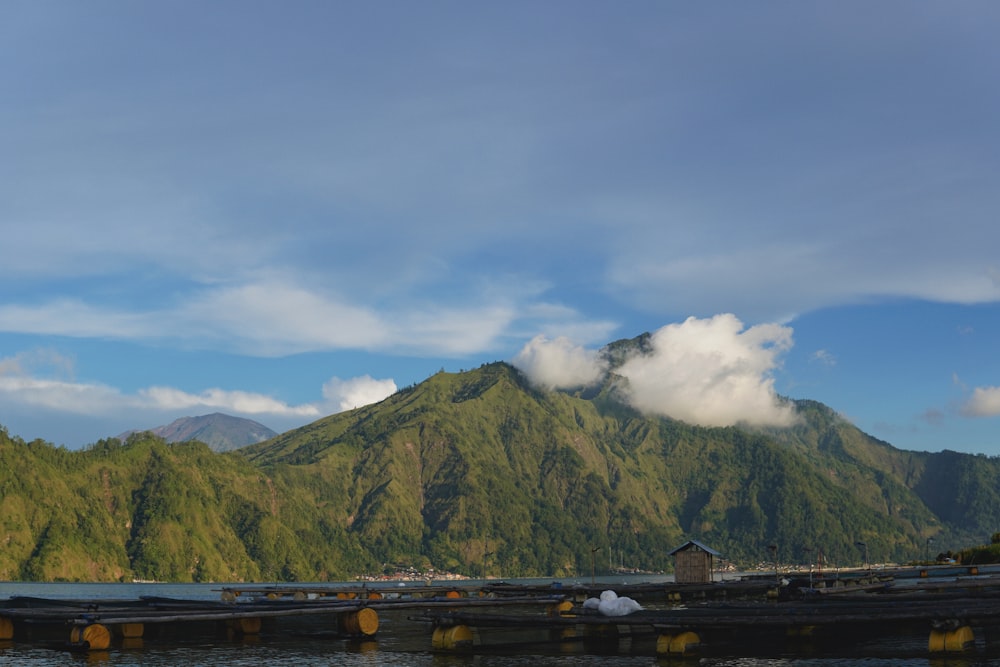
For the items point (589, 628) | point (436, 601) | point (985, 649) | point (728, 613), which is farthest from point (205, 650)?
point (985, 649)

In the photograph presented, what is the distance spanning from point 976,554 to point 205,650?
126596mm

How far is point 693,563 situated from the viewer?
104 metres

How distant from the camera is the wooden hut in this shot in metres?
104

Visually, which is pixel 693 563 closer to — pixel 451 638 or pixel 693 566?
pixel 693 566

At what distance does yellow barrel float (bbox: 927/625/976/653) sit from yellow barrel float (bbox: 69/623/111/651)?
41.9 metres

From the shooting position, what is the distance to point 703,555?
104 metres

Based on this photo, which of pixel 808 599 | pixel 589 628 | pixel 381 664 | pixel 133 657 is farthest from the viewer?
pixel 808 599

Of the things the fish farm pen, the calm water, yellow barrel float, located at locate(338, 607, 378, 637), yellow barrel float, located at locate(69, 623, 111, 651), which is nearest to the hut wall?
the fish farm pen

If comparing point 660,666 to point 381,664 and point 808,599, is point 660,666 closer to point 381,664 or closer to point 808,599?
point 381,664

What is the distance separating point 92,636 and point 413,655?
18100mm

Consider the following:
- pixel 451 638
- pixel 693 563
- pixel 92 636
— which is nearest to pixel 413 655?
pixel 451 638

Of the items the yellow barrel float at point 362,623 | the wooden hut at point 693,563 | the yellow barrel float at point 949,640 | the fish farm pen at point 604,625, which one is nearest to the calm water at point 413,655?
the yellow barrel float at point 949,640

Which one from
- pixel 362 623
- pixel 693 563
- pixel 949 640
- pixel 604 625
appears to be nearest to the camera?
pixel 949 640

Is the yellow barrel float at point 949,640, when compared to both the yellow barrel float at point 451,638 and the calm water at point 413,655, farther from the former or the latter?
the yellow barrel float at point 451,638
